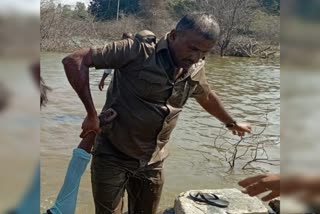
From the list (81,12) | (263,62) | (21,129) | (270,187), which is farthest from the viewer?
(81,12)

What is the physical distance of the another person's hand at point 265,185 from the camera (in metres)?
1.62

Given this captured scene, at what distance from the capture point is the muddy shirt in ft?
9.92

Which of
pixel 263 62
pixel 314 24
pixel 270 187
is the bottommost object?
pixel 263 62

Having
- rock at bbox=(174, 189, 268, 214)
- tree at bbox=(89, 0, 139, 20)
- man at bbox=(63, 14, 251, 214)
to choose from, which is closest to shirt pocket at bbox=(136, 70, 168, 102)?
man at bbox=(63, 14, 251, 214)

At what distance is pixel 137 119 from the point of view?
3.15 meters

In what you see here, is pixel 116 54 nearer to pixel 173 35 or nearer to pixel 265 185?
pixel 173 35

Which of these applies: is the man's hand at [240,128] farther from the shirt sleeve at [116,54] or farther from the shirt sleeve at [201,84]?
the shirt sleeve at [116,54]

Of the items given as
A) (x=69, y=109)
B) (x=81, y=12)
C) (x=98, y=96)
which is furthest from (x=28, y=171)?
(x=81, y=12)

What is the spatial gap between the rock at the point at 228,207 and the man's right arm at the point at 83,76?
6.41ft

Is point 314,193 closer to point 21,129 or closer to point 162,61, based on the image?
point 21,129

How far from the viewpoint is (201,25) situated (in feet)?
9.65

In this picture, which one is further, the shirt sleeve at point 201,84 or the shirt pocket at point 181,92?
the shirt sleeve at point 201,84

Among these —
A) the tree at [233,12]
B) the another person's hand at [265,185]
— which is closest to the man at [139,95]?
the another person's hand at [265,185]

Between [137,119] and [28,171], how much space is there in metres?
2.19
